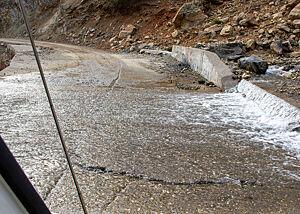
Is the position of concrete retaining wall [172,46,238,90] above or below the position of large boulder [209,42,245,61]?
below

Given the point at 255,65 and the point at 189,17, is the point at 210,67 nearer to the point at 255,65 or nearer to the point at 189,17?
the point at 255,65

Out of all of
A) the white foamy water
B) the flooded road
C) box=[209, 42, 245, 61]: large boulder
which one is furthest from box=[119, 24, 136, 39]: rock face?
the white foamy water

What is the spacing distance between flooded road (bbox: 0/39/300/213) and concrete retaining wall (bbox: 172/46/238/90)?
873 millimetres

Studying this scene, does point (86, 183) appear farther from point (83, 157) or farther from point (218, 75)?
point (218, 75)

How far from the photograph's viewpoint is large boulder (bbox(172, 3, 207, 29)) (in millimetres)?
13375

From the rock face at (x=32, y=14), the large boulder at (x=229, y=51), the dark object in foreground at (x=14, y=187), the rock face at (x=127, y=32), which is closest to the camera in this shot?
the dark object in foreground at (x=14, y=187)

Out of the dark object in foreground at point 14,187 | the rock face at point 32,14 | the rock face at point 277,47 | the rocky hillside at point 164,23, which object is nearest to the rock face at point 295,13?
the rocky hillside at point 164,23

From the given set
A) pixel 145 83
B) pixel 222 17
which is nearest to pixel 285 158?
pixel 145 83

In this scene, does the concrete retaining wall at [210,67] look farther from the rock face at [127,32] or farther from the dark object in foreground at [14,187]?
the rock face at [127,32]

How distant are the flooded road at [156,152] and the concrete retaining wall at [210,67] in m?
0.87

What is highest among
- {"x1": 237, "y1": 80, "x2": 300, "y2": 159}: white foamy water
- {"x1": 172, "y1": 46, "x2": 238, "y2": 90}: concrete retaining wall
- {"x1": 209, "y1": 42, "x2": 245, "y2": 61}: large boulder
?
{"x1": 209, "y1": 42, "x2": 245, "y2": 61}: large boulder

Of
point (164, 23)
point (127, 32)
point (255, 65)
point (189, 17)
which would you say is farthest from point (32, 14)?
point (255, 65)

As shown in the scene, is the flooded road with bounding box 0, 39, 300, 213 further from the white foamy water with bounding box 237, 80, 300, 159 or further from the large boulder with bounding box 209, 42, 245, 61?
the large boulder with bounding box 209, 42, 245, 61

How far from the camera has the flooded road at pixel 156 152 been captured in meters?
1.79
